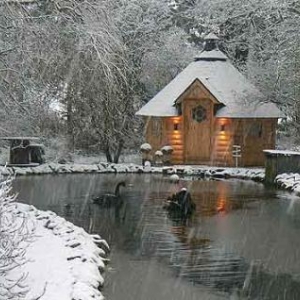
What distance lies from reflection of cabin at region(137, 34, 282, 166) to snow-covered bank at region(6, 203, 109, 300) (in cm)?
1746

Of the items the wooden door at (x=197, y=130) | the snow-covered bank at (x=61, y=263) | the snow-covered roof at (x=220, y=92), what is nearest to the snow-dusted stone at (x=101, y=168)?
the snow-covered roof at (x=220, y=92)

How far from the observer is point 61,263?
421 inches

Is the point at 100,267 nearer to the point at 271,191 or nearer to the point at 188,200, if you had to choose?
the point at 188,200

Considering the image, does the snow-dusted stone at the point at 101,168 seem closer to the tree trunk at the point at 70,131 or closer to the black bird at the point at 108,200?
the tree trunk at the point at 70,131

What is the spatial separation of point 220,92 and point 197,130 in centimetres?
213

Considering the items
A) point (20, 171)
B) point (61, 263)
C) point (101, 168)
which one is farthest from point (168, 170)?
point (61, 263)

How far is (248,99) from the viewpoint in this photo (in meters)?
29.8

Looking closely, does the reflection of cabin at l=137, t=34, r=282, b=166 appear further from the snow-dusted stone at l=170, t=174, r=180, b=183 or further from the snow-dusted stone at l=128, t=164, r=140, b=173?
the snow-dusted stone at l=170, t=174, r=180, b=183

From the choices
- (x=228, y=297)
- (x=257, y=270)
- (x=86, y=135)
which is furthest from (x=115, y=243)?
(x=86, y=135)

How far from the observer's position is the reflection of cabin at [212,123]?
3097 centimetres

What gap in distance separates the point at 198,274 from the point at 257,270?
1093 millimetres

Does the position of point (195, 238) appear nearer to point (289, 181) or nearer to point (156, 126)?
point (289, 181)

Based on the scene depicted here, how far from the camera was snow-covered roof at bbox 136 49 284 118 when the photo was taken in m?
30.7

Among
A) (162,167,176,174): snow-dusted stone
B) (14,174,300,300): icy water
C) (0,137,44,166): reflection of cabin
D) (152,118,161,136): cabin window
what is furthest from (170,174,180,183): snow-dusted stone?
(152,118,161,136): cabin window
